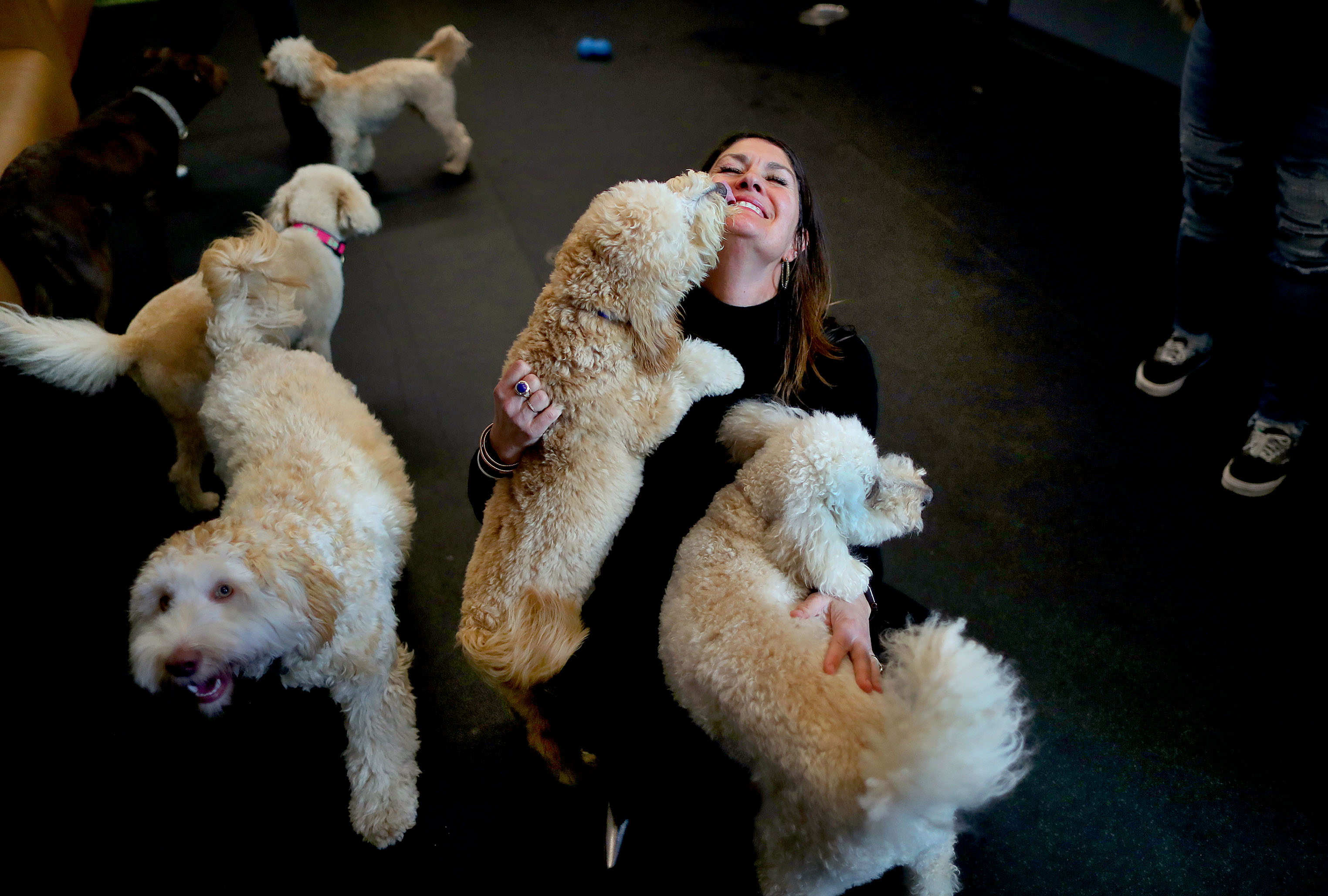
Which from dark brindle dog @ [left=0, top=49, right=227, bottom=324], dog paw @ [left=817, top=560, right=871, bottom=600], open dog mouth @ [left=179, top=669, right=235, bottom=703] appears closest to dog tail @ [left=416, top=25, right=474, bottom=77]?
dark brindle dog @ [left=0, top=49, right=227, bottom=324]

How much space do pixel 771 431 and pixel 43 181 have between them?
7.88ft

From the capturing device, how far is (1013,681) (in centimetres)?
93

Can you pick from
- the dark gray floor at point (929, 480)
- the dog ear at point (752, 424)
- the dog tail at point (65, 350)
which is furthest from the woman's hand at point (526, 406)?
the dog tail at point (65, 350)

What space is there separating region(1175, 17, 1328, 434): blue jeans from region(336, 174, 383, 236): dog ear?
2.30 m

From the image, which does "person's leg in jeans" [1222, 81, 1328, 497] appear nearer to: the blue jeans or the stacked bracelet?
the blue jeans

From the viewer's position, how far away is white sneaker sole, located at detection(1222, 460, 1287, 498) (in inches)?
75.4

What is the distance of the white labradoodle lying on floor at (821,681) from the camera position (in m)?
0.85

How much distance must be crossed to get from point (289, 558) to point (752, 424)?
793mm

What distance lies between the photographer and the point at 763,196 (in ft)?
4.11

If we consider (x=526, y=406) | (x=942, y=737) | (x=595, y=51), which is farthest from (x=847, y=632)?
(x=595, y=51)

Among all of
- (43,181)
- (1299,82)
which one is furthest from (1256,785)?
(43,181)

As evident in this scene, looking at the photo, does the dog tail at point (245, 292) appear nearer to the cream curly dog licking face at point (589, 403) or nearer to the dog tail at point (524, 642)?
the cream curly dog licking face at point (589, 403)

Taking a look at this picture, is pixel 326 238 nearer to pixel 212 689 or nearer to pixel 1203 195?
pixel 212 689

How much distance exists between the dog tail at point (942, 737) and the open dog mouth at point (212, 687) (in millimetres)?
968
